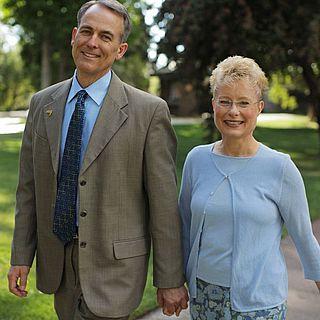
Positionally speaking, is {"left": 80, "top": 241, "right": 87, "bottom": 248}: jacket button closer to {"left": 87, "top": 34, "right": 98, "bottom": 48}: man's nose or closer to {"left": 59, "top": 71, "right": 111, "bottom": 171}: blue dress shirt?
{"left": 59, "top": 71, "right": 111, "bottom": 171}: blue dress shirt

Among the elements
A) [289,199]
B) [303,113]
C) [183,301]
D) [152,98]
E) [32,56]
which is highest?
[152,98]

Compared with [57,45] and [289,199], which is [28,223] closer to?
[289,199]

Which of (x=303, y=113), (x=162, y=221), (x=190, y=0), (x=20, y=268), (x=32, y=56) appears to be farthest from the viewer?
(x=303, y=113)

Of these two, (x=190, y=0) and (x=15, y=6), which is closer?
(x=190, y=0)

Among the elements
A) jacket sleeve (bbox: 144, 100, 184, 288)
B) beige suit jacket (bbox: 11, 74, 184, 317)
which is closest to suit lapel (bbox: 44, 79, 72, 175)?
beige suit jacket (bbox: 11, 74, 184, 317)

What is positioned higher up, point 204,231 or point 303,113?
point 204,231

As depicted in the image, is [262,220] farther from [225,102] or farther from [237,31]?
[237,31]

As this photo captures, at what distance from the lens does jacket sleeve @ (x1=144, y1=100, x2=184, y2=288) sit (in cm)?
258

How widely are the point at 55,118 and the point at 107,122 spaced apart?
0.27 metres

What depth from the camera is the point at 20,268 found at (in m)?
2.81

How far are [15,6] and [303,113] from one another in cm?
3490

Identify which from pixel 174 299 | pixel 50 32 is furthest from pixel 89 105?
pixel 50 32

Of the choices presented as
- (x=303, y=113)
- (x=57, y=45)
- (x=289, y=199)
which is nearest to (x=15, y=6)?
(x=57, y=45)

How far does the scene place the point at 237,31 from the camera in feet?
41.9
